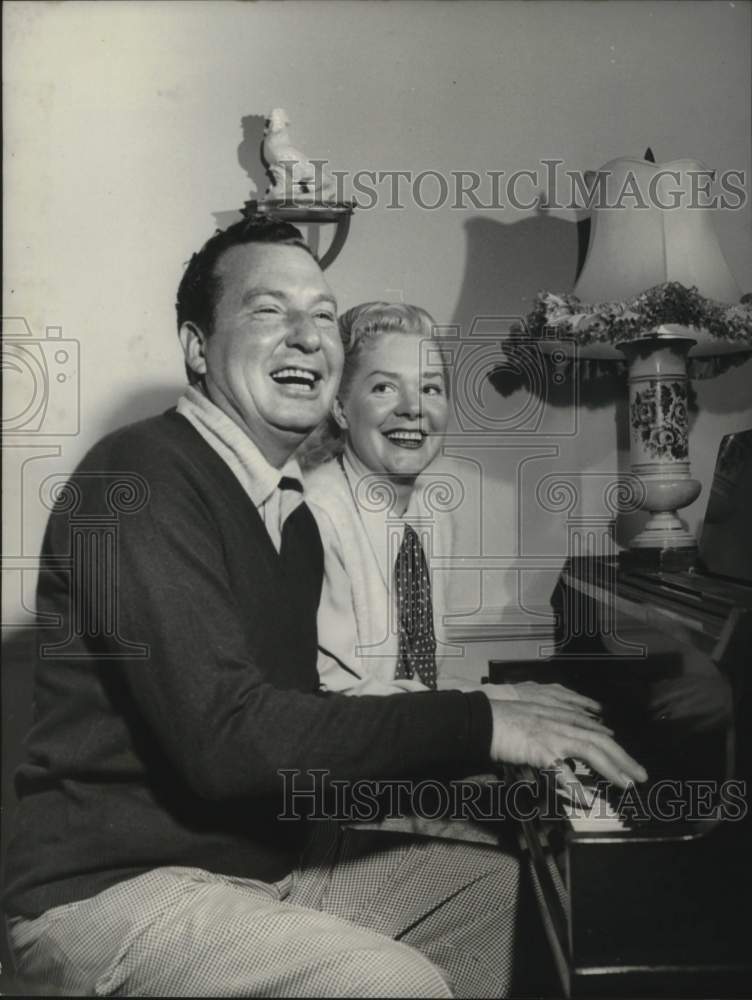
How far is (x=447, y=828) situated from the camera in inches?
68.2

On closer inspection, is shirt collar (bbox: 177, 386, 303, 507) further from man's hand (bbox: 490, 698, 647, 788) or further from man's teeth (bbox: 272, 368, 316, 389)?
man's hand (bbox: 490, 698, 647, 788)

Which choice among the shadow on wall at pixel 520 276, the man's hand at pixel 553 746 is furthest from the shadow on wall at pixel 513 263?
the man's hand at pixel 553 746

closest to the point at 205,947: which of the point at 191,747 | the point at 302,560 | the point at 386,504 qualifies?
the point at 191,747

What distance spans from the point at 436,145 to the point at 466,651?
1.04 m

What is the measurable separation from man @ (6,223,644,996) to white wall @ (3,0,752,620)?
0.34 meters

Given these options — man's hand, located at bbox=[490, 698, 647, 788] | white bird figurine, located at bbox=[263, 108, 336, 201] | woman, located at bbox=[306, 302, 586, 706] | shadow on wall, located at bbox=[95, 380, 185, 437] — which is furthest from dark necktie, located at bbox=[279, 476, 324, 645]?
white bird figurine, located at bbox=[263, 108, 336, 201]

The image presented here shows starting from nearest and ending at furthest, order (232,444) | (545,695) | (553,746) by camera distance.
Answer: (553,746)
(232,444)
(545,695)

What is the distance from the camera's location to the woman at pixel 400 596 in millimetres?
1666

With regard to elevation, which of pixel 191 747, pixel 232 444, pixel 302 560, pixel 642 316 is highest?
pixel 642 316

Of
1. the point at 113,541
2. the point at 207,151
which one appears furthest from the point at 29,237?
the point at 113,541

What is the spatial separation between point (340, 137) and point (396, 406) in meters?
0.54

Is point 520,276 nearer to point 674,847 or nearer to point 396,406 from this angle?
point 396,406

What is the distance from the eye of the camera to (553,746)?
1289 millimetres

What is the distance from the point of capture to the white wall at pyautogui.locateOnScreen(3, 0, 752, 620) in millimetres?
1679
